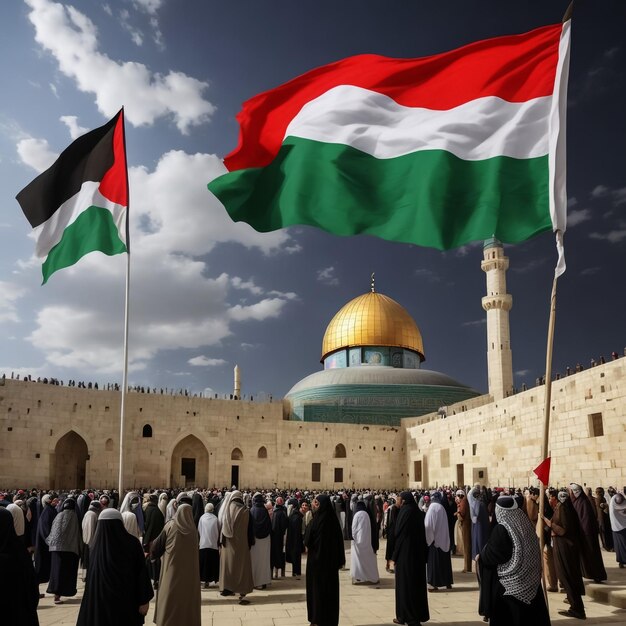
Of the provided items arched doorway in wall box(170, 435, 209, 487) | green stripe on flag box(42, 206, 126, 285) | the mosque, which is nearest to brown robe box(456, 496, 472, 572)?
green stripe on flag box(42, 206, 126, 285)

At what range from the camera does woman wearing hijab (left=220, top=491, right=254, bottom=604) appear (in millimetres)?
6996

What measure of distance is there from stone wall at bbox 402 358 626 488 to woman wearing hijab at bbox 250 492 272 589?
9.67 metres

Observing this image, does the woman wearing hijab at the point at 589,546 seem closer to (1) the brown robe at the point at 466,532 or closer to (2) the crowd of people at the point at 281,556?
(2) the crowd of people at the point at 281,556

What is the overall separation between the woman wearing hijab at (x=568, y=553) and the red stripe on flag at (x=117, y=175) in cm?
582

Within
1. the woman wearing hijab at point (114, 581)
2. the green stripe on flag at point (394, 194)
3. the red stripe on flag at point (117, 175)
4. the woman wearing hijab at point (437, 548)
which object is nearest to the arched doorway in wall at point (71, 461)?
the red stripe on flag at point (117, 175)

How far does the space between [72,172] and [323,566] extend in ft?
17.5

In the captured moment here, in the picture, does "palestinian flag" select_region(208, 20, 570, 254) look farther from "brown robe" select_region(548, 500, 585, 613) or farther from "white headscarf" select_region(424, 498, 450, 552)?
"white headscarf" select_region(424, 498, 450, 552)

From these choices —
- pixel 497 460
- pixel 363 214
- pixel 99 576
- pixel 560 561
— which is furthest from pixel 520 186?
pixel 497 460

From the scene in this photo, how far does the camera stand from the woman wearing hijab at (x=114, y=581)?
393 cm

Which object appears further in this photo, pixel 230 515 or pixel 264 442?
pixel 264 442

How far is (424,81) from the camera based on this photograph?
5.80m

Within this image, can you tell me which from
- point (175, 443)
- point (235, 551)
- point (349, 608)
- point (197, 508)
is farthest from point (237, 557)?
point (175, 443)

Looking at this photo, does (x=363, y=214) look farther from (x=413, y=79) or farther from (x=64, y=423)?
(x=64, y=423)

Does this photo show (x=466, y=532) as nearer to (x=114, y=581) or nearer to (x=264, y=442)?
(x=114, y=581)
